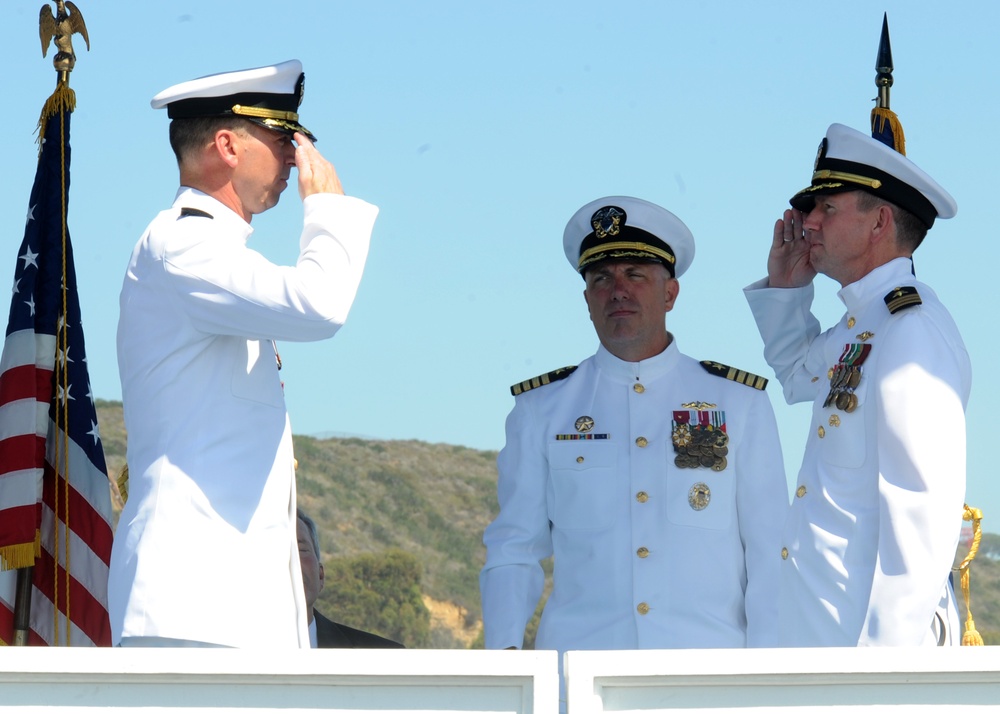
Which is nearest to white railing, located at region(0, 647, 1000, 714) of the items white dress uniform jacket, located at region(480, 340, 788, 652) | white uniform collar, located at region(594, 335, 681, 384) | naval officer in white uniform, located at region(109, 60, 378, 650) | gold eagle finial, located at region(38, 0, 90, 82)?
naval officer in white uniform, located at region(109, 60, 378, 650)

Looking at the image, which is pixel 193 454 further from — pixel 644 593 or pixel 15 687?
pixel 644 593

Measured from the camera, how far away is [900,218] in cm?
405

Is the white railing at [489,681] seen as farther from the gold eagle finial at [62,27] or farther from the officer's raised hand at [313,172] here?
the gold eagle finial at [62,27]

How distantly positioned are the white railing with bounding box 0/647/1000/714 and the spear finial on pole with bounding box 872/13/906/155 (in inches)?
103

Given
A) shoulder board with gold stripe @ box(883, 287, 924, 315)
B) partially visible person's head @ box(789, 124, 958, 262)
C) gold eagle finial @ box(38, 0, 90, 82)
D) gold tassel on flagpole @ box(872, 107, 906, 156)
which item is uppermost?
gold eagle finial @ box(38, 0, 90, 82)

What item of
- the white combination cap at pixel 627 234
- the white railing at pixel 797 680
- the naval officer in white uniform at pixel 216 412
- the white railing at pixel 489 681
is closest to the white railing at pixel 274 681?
the white railing at pixel 489 681

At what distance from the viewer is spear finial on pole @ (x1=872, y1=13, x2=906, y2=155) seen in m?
4.90

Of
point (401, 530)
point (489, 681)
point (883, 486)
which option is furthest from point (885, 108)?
point (401, 530)

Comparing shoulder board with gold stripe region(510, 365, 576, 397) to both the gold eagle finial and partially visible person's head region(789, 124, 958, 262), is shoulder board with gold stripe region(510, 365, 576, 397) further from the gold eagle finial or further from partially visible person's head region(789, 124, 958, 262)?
the gold eagle finial

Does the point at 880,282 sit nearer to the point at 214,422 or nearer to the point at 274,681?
the point at 214,422

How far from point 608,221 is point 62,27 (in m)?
1.96

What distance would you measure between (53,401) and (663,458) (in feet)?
6.91

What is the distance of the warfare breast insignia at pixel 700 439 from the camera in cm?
484

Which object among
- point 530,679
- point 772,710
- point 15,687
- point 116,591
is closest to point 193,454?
point 116,591
